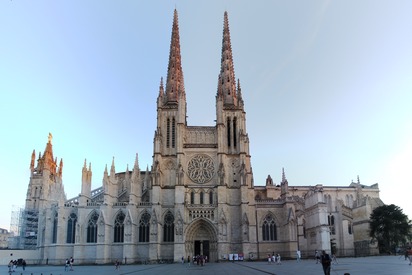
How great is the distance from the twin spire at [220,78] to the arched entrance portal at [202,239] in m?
18.0

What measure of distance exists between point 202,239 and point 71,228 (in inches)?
676

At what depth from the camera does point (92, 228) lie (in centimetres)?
4975

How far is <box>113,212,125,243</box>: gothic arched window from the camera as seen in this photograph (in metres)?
50.0

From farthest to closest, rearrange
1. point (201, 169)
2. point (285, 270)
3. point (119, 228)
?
point (201, 169) < point (119, 228) < point (285, 270)

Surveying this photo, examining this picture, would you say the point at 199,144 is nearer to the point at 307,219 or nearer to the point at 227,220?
the point at 227,220

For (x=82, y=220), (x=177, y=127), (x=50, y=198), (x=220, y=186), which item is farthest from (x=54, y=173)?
(x=220, y=186)

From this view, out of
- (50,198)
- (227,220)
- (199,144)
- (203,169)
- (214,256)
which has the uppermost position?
(199,144)

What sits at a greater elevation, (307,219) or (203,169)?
(203,169)

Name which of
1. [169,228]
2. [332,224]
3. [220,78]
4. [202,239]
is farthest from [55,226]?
[332,224]

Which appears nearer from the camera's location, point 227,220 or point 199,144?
point 227,220

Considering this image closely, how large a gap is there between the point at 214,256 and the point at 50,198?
2476 centimetres

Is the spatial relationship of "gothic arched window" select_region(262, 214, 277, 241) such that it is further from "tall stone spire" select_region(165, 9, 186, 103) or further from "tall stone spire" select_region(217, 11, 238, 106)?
"tall stone spire" select_region(165, 9, 186, 103)

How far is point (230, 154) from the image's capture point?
53.8 meters

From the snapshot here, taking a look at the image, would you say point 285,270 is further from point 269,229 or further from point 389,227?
point 389,227
